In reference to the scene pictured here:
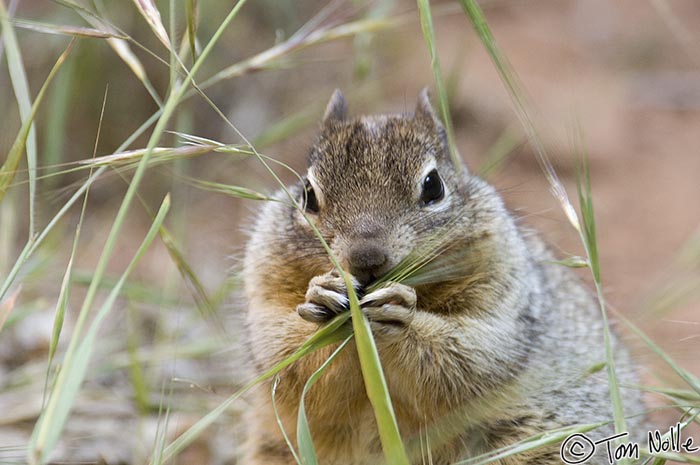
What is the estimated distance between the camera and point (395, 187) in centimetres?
265

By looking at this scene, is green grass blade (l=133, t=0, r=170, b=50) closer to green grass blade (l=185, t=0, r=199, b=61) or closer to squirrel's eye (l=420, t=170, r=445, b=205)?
green grass blade (l=185, t=0, r=199, b=61)

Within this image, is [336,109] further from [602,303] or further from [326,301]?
[602,303]

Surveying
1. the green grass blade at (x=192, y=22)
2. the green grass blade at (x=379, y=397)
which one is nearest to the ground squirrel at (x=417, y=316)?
the green grass blade at (x=379, y=397)

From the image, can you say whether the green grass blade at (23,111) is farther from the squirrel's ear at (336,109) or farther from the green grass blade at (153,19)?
the squirrel's ear at (336,109)

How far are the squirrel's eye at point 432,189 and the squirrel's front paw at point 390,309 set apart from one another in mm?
410

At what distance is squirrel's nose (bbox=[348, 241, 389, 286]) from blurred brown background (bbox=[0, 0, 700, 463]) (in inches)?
69.1

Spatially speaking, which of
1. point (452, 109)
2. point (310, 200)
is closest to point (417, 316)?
point (310, 200)

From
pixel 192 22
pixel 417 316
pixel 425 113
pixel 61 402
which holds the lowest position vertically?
pixel 61 402

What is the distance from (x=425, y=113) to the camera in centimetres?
324

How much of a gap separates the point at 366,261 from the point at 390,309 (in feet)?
0.46

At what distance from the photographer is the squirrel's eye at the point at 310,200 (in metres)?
2.79

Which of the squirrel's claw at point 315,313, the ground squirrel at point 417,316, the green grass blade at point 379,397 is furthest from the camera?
the ground squirrel at point 417,316

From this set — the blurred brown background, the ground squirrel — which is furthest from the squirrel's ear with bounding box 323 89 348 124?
the blurred brown background

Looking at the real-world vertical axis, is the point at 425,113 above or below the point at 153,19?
above
